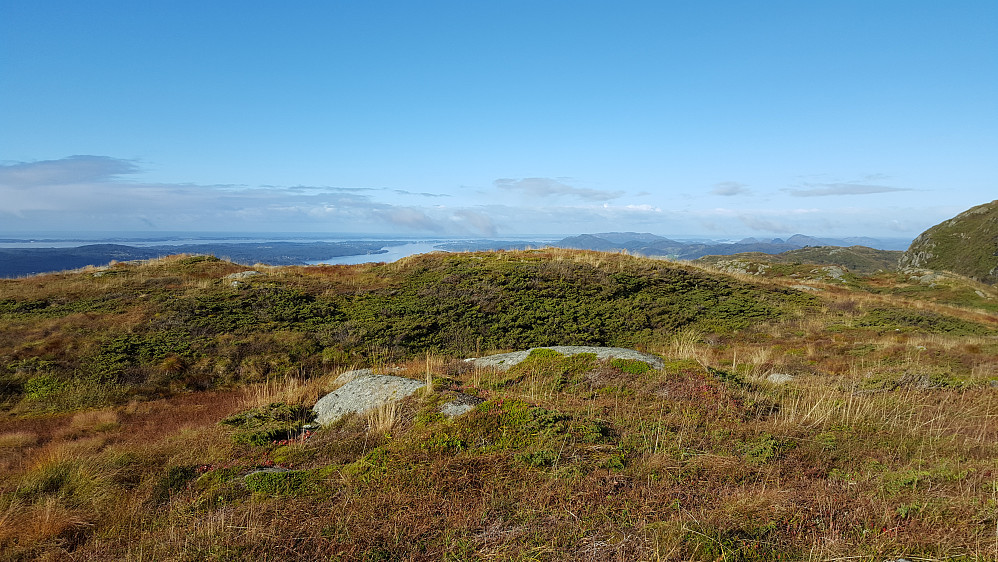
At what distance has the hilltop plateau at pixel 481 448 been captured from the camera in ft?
12.9

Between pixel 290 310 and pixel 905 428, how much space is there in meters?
20.7

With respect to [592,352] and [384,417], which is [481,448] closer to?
[384,417]

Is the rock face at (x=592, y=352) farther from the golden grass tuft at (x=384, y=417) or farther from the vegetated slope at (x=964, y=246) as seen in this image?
the vegetated slope at (x=964, y=246)

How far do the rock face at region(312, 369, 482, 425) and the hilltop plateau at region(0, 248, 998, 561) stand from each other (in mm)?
179

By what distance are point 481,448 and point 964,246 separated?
116507mm

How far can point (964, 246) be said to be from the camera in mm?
81875

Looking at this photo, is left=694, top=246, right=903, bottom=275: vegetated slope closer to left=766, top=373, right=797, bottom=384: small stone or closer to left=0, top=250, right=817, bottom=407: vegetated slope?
left=0, top=250, right=817, bottom=407: vegetated slope

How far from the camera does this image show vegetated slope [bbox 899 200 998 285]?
73.8m

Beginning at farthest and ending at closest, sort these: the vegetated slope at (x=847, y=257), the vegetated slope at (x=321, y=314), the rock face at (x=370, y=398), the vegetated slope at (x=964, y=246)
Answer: the vegetated slope at (x=847, y=257) < the vegetated slope at (x=964, y=246) < the vegetated slope at (x=321, y=314) < the rock face at (x=370, y=398)

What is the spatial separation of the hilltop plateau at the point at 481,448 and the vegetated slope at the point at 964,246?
3343 inches

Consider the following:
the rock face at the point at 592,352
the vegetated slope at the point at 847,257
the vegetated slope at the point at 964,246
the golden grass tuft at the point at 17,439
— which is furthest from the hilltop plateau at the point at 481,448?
the vegetated slope at the point at 847,257

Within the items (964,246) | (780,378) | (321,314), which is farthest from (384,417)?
(964,246)

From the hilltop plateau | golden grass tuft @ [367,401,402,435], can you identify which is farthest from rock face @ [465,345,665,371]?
golden grass tuft @ [367,401,402,435]

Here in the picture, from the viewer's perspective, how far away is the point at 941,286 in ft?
123
